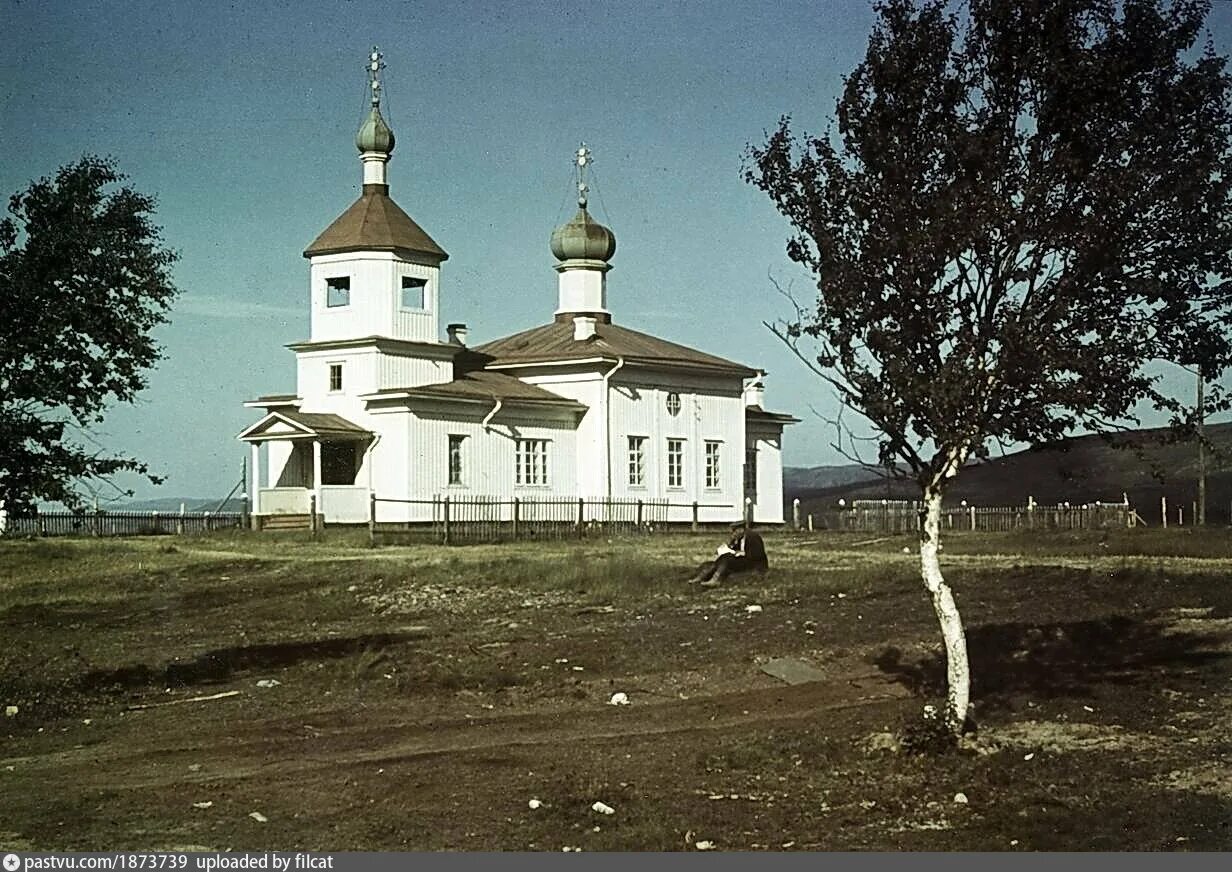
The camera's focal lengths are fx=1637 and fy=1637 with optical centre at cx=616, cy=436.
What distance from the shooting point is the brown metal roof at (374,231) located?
3994cm

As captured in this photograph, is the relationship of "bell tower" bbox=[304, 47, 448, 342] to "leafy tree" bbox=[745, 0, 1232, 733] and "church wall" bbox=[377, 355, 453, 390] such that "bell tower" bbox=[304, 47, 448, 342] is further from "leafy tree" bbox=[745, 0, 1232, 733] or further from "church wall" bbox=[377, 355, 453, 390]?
"leafy tree" bbox=[745, 0, 1232, 733]

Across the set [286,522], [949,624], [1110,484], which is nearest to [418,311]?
[286,522]

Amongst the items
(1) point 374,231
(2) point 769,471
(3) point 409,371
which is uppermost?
(1) point 374,231

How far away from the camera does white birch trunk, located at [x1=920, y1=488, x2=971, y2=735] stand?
12.6 m

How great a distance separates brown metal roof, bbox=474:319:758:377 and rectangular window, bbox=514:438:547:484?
2468mm

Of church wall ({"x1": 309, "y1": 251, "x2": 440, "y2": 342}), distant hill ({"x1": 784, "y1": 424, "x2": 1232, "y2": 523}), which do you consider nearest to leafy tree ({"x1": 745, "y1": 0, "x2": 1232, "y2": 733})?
church wall ({"x1": 309, "y1": 251, "x2": 440, "y2": 342})

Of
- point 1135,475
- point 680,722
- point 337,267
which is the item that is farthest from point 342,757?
point 1135,475

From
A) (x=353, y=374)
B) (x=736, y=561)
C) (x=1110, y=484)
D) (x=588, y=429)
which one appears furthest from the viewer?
(x=1110, y=484)

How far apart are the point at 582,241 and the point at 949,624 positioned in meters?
35.7

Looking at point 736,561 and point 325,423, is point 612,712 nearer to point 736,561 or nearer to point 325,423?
point 736,561

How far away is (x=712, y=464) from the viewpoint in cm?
4562

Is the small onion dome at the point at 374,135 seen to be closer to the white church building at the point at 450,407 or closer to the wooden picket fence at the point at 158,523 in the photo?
the white church building at the point at 450,407

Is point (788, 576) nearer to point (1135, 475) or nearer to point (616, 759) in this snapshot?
point (616, 759)

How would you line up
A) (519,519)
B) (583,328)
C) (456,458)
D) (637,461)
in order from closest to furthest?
(519,519) → (456,458) → (637,461) → (583,328)
